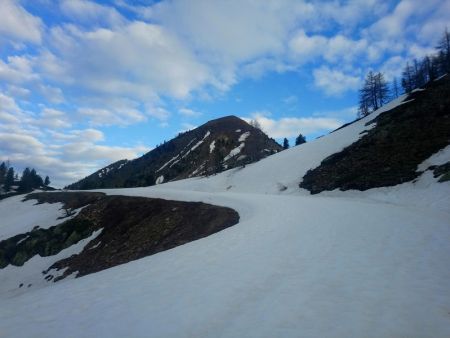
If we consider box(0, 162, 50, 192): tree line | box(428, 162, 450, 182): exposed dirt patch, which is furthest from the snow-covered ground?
box(0, 162, 50, 192): tree line

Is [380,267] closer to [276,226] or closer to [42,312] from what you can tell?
[276,226]

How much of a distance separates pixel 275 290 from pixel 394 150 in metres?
27.4

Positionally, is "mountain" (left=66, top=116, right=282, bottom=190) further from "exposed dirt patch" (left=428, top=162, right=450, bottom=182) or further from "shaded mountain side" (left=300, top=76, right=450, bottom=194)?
"exposed dirt patch" (left=428, top=162, right=450, bottom=182)

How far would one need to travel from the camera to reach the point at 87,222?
31.8 meters

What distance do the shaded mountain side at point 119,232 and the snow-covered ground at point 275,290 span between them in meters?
5.90

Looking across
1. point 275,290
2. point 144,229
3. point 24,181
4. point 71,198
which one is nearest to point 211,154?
point 24,181

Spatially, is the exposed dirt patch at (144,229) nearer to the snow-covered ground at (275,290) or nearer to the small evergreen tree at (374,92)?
the snow-covered ground at (275,290)

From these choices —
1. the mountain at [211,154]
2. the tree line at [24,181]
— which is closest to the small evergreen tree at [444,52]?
the mountain at [211,154]

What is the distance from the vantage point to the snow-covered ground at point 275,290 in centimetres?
594

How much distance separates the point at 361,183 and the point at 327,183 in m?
4.97

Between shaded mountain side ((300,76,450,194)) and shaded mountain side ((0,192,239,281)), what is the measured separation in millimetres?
13389

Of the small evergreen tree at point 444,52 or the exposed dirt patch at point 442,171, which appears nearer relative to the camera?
the exposed dirt patch at point 442,171

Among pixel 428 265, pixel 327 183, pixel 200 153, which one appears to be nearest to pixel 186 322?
pixel 428 265

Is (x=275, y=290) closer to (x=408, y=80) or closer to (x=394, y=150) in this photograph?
(x=394, y=150)
